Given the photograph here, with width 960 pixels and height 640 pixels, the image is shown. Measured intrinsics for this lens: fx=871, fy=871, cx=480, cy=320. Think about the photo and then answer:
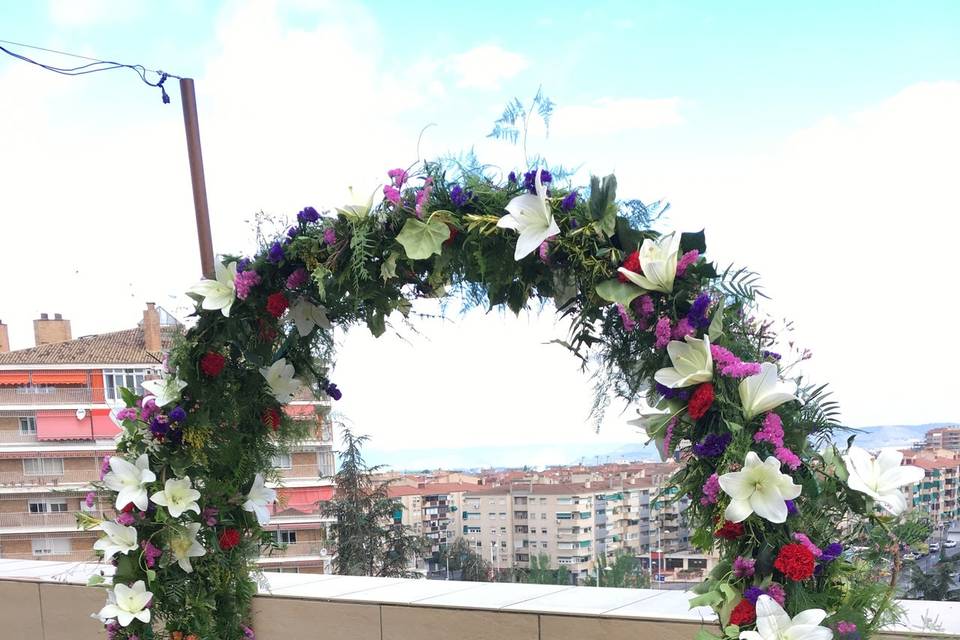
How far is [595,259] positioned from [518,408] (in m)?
2.16

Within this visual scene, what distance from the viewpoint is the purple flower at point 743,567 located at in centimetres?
162

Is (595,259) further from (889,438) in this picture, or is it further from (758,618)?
(889,438)

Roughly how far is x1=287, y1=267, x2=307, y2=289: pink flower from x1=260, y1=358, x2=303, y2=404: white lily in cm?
33

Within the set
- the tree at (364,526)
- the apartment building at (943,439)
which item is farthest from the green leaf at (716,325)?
the tree at (364,526)

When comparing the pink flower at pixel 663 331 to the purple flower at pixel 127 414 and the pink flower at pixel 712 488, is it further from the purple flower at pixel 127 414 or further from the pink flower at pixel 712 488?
the purple flower at pixel 127 414

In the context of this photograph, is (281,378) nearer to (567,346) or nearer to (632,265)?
(567,346)

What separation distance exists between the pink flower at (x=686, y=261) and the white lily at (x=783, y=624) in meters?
0.63

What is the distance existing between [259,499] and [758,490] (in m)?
1.60

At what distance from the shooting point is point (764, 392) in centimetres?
163

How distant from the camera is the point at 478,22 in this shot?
10.6ft

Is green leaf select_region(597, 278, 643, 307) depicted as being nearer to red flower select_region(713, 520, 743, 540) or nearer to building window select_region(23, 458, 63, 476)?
red flower select_region(713, 520, 743, 540)

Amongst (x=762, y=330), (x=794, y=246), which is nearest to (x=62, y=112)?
(x=794, y=246)

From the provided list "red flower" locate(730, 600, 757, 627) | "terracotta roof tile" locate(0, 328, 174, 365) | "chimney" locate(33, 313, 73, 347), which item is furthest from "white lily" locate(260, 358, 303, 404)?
"chimney" locate(33, 313, 73, 347)

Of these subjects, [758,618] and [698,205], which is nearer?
[758,618]
